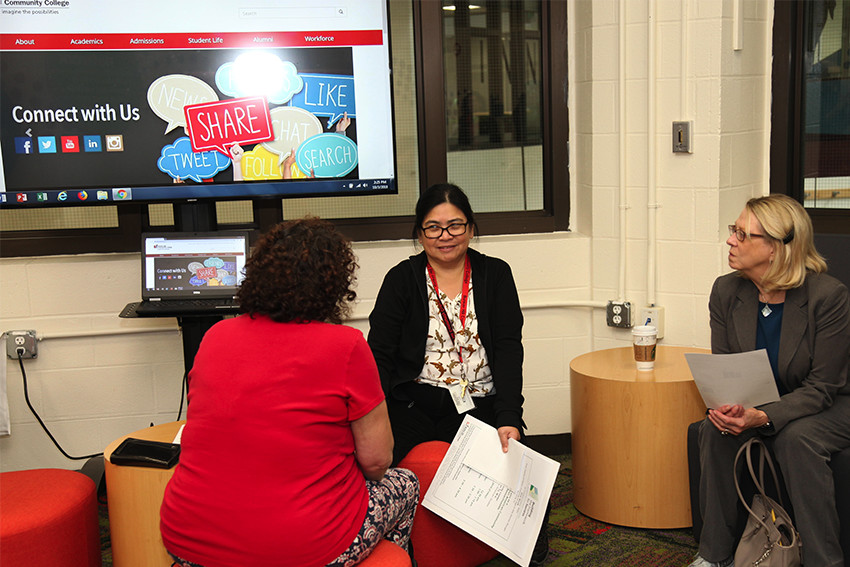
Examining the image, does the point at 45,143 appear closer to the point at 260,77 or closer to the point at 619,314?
the point at 260,77

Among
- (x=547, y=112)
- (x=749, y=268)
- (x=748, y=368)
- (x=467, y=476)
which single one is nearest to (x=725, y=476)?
(x=748, y=368)

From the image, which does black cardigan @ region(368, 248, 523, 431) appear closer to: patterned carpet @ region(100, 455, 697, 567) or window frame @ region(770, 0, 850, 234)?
patterned carpet @ region(100, 455, 697, 567)

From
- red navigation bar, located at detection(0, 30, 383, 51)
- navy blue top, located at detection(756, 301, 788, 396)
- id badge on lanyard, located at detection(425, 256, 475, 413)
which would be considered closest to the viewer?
navy blue top, located at detection(756, 301, 788, 396)

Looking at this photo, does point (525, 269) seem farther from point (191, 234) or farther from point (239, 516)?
point (239, 516)

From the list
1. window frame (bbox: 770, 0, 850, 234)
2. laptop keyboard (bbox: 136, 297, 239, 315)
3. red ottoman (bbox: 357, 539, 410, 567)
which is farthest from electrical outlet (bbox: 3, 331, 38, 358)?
window frame (bbox: 770, 0, 850, 234)

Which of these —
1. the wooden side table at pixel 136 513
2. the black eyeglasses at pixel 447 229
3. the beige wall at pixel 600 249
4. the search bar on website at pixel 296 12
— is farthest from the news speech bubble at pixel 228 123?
the wooden side table at pixel 136 513

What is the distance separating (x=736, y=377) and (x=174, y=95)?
6.59 feet

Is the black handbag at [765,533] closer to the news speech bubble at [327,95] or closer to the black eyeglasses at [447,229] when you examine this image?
the black eyeglasses at [447,229]

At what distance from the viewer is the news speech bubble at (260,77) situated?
290cm

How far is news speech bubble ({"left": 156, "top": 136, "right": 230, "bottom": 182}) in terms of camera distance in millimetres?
2895

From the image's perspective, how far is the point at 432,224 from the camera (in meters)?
2.52

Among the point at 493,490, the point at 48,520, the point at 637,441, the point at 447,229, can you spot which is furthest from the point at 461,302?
the point at 48,520

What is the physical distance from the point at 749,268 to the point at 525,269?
3.68ft

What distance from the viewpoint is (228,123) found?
291cm
